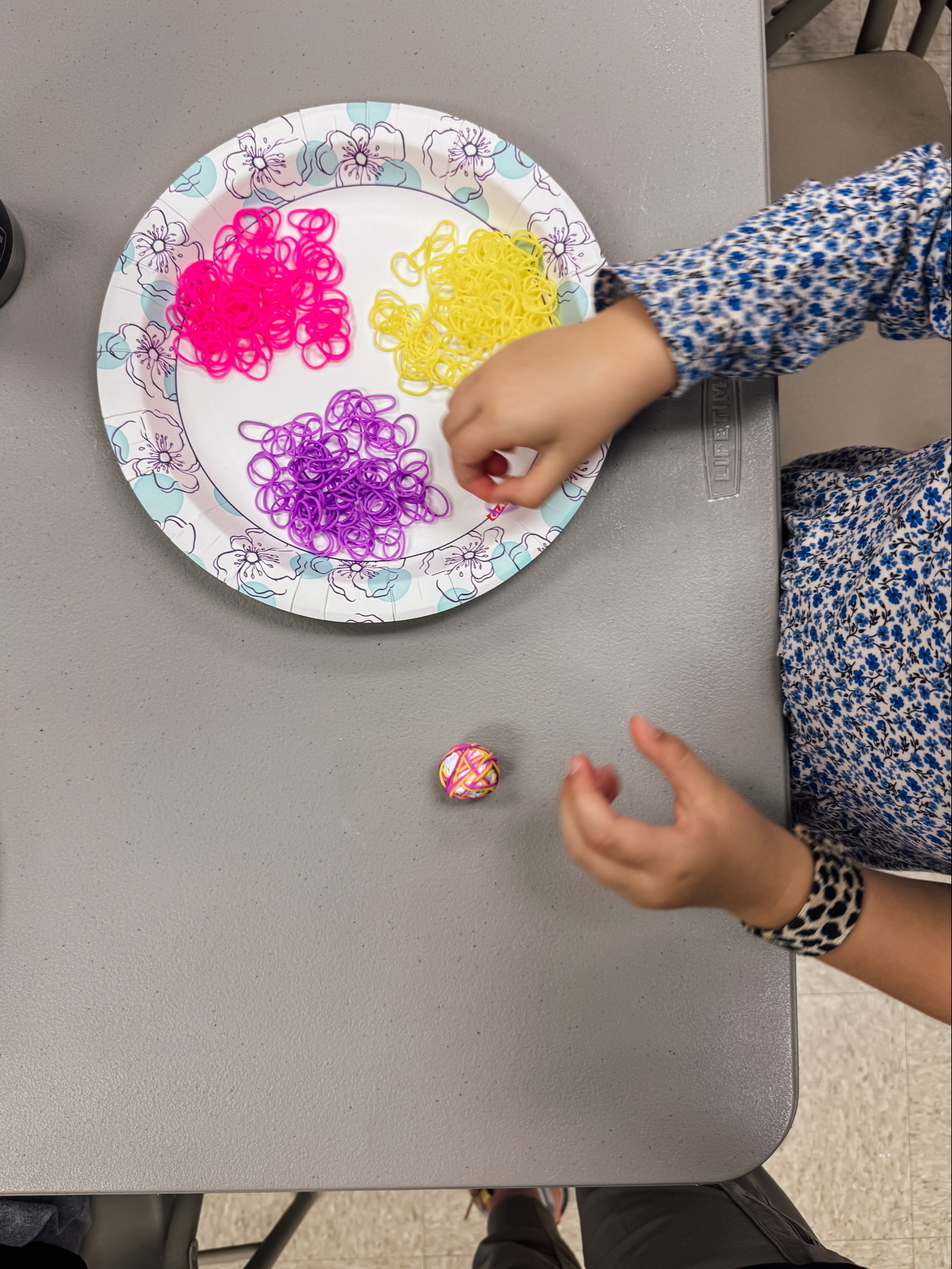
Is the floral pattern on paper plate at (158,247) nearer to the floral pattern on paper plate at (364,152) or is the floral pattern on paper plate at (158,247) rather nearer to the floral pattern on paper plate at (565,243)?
the floral pattern on paper plate at (364,152)

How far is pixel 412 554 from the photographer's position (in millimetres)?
663

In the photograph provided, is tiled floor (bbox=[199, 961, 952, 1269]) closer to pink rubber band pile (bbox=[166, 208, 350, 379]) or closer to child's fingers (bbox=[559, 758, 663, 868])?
child's fingers (bbox=[559, 758, 663, 868])

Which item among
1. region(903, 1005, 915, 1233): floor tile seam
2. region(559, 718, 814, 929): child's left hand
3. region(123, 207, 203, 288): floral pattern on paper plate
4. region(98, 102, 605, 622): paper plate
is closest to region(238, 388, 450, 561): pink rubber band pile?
region(98, 102, 605, 622): paper plate

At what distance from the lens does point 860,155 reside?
0.93m

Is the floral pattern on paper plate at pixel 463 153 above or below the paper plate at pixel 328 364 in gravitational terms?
above

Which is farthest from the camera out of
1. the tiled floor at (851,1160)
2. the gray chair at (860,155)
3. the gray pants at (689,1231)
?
the tiled floor at (851,1160)

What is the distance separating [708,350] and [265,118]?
1.30 ft

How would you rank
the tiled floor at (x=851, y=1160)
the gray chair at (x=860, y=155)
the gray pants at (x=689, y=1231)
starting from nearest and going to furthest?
1. the gray pants at (x=689, y=1231)
2. the gray chair at (x=860, y=155)
3. the tiled floor at (x=851, y=1160)

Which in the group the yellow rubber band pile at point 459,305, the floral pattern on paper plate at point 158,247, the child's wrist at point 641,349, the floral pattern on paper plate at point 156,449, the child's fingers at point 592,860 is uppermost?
the floral pattern on paper plate at point 158,247

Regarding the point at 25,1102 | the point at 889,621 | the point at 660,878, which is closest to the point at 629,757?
the point at 660,878

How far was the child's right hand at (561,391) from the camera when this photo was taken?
603 mm

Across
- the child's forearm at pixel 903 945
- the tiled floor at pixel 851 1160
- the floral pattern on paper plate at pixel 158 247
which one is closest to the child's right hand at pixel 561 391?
the floral pattern on paper plate at pixel 158 247

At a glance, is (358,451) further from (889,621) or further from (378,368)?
(889,621)

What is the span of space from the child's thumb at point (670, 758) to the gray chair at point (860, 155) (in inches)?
19.8
